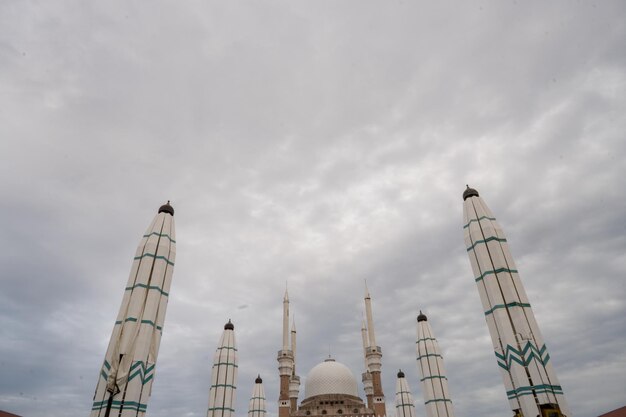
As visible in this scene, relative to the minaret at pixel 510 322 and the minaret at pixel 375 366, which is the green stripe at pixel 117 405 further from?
the minaret at pixel 375 366

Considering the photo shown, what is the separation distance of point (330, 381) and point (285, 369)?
10.2m

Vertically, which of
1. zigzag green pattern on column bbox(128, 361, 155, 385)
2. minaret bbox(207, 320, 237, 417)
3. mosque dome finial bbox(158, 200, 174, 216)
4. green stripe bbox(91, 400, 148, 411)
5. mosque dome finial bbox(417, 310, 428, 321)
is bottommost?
green stripe bbox(91, 400, 148, 411)

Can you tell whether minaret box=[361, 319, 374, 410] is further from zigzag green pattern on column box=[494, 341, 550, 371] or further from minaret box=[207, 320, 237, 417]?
zigzag green pattern on column box=[494, 341, 550, 371]

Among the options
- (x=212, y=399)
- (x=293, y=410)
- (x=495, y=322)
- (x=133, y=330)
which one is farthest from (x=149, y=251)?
(x=293, y=410)

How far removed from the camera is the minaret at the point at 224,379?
34.1m

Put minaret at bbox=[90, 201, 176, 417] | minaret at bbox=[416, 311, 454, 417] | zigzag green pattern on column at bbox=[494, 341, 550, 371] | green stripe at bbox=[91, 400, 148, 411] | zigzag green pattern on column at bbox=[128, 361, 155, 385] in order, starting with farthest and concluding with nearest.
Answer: minaret at bbox=[416, 311, 454, 417] < zigzag green pattern on column at bbox=[494, 341, 550, 371] < zigzag green pattern on column at bbox=[128, 361, 155, 385] < minaret at bbox=[90, 201, 176, 417] < green stripe at bbox=[91, 400, 148, 411]

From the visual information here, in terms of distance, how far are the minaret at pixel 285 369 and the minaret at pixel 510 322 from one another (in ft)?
174

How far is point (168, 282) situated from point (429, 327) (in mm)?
22874

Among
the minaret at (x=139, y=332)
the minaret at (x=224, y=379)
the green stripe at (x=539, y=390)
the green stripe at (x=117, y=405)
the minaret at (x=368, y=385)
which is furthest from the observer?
the minaret at (x=368, y=385)

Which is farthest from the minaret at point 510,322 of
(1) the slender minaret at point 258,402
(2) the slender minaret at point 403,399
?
(1) the slender minaret at point 258,402

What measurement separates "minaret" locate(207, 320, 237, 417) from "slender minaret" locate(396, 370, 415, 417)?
74.4 feet

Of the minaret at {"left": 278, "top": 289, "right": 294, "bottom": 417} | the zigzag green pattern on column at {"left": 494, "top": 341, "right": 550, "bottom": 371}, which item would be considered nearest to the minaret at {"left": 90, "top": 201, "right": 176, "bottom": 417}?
the zigzag green pattern on column at {"left": 494, "top": 341, "right": 550, "bottom": 371}

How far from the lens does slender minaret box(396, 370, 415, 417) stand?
1876 inches

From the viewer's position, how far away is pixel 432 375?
3328cm
